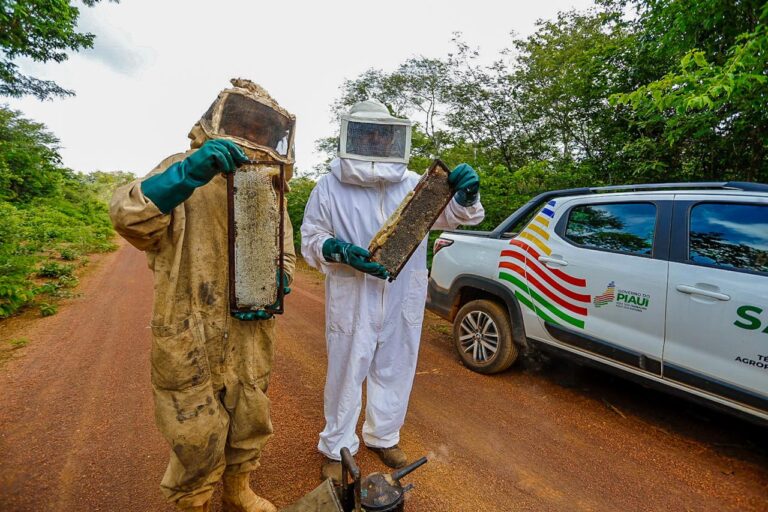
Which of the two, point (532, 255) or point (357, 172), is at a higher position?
point (357, 172)

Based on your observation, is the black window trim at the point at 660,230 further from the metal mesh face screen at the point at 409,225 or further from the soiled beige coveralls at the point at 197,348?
the soiled beige coveralls at the point at 197,348

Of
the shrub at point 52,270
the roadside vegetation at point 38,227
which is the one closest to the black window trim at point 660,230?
the roadside vegetation at point 38,227

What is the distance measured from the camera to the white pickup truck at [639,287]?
267 centimetres

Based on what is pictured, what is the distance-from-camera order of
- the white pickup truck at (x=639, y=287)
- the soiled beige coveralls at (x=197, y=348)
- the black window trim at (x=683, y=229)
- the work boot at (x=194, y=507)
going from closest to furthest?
1. the soiled beige coveralls at (x=197, y=348)
2. the work boot at (x=194, y=507)
3. the white pickup truck at (x=639, y=287)
4. the black window trim at (x=683, y=229)

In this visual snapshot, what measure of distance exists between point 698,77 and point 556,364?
11.0ft

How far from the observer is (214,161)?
1.52m

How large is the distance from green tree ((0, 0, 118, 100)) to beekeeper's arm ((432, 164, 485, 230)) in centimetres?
930

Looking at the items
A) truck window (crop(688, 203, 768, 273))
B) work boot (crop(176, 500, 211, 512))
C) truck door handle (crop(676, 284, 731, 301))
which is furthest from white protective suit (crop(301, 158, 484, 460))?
truck window (crop(688, 203, 768, 273))

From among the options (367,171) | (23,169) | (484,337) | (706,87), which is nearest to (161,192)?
(367,171)

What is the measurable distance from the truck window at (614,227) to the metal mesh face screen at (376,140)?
7.26ft

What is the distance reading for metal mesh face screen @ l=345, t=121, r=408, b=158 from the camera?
231cm

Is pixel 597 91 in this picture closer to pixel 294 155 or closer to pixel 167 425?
pixel 294 155

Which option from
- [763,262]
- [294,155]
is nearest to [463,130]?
[763,262]

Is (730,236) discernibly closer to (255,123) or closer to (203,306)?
(255,123)
